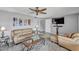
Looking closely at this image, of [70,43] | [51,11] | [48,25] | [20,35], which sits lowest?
[70,43]

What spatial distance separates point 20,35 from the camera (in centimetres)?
182

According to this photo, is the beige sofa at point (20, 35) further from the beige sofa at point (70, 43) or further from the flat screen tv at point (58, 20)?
the beige sofa at point (70, 43)

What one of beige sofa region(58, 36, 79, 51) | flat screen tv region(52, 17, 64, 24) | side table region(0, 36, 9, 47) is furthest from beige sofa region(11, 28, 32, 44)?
beige sofa region(58, 36, 79, 51)

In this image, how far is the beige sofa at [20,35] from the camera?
179 centimetres

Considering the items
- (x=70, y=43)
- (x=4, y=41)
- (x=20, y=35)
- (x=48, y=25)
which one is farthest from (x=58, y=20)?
(x=4, y=41)

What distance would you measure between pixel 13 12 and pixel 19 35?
0.46 metres

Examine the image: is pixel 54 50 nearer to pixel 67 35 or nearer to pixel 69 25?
pixel 67 35

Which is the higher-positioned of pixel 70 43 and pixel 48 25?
pixel 48 25

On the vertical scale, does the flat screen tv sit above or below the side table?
above

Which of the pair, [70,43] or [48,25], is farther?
[48,25]

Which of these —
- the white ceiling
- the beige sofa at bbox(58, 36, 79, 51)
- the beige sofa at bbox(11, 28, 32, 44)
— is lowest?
Answer: the beige sofa at bbox(58, 36, 79, 51)

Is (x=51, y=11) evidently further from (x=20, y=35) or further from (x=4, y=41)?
(x=4, y=41)

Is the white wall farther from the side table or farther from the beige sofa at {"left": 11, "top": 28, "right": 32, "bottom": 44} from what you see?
the side table

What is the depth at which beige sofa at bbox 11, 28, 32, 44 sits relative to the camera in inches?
70.6
